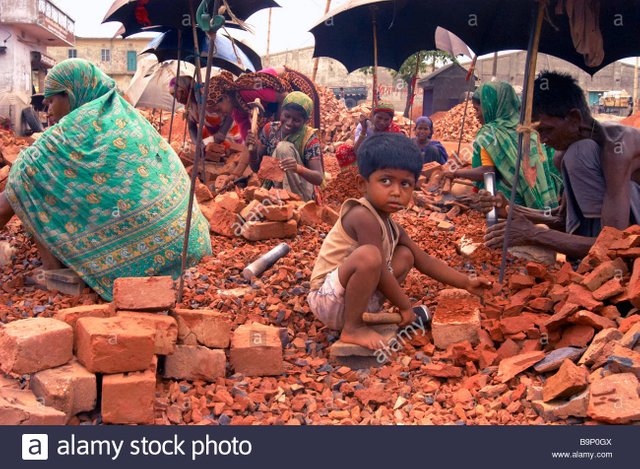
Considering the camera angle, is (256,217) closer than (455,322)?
No

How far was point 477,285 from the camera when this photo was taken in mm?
3529

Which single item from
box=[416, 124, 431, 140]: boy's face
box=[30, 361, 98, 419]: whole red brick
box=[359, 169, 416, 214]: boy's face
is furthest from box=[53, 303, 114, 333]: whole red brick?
box=[416, 124, 431, 140]: boy's face

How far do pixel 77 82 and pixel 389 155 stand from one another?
98.1 inches

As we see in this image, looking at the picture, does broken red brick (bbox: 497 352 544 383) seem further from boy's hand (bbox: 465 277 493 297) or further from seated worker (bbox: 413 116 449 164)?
seated worker (bbox: 413 116 449 164)

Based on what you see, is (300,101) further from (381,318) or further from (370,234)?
(381,318)

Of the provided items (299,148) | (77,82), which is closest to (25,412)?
(77,82)

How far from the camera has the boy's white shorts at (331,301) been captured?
3.15 metres

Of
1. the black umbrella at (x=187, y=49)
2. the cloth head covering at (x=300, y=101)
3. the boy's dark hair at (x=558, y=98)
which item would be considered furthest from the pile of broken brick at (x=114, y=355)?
the black umbrella at (x=187, y=49)

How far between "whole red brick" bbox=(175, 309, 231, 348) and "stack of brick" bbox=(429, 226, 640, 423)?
1005 mm

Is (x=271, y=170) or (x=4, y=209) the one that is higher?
(x=271, y=170)

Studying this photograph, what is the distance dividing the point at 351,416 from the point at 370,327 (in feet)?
2.06

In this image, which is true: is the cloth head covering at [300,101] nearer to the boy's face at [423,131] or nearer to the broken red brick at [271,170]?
the broken red brick at [271,170]

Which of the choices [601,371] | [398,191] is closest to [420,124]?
[398,191]

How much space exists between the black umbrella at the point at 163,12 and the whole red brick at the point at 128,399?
19.1ft
